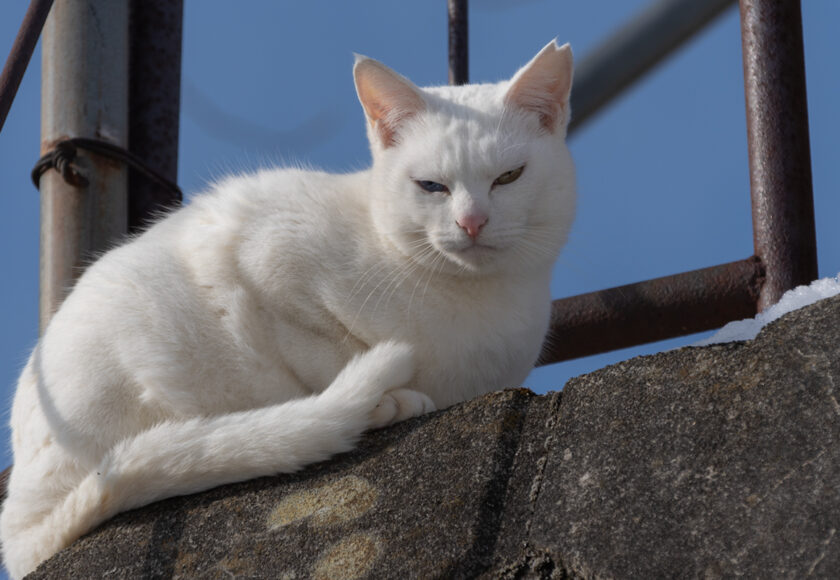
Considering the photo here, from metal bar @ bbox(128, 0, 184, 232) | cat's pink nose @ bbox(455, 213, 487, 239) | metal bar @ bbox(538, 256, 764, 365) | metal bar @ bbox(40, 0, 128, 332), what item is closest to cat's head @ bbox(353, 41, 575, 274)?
cat's pink nose @ bbox(455, 213, 487, 239)

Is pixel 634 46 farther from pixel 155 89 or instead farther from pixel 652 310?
pixel 155 89

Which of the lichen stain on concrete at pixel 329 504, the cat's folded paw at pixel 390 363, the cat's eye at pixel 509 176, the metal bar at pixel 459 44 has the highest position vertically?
the metal bar at pixel 459 44

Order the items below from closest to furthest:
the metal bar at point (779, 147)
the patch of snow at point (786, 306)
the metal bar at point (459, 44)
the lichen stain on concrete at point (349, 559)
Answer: the lichen stain on concrete at point (349, 559) → the patch of snow at point (786, 306) → the metal bar at point (779, 147) → the metal bar at point (459, 44)

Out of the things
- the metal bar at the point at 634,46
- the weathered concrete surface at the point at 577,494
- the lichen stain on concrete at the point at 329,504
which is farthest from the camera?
the metal bar at the point at 634,46

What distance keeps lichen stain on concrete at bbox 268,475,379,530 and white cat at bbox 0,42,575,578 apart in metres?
0.15

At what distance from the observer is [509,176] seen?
2.82 m

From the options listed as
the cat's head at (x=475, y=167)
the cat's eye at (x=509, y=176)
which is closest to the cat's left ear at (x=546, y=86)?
the cat's head at (x=475, y=167)

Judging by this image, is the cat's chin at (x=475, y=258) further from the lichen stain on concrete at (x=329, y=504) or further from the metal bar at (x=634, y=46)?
the metal bar at (x=634, y=46)

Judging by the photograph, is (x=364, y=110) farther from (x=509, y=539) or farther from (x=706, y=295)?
(x=509, y=539)

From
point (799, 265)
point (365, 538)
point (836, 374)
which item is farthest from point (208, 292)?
point (799, 265)

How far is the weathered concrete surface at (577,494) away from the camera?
1548 mm

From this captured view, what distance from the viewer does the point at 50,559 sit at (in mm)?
2387

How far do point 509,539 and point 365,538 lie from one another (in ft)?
1.16

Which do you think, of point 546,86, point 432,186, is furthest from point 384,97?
point 546,86
